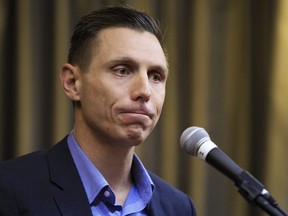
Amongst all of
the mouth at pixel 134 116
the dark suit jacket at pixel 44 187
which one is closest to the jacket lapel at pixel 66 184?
the dark suit jacket at pixel 44 187

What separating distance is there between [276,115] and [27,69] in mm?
1005

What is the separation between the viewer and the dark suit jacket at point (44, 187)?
1.25m

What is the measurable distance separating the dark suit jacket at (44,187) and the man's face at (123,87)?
122 millimetres

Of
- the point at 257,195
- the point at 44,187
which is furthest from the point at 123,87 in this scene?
the point at 257,195

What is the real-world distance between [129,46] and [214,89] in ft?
2.97

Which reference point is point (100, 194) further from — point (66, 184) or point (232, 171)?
point (232, 171)

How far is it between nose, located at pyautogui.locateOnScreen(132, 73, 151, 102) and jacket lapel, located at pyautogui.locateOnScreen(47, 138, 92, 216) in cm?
27

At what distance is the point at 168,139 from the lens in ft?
7.04

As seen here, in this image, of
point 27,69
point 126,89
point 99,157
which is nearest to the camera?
point 126,89

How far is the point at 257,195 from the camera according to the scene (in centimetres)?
97

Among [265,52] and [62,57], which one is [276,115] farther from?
[62,57]

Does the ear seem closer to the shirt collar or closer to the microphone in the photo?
the shirt collar

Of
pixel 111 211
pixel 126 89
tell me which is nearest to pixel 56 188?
pixel 111 211

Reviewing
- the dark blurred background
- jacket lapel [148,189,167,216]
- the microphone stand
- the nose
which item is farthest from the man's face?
the dark blurred background
